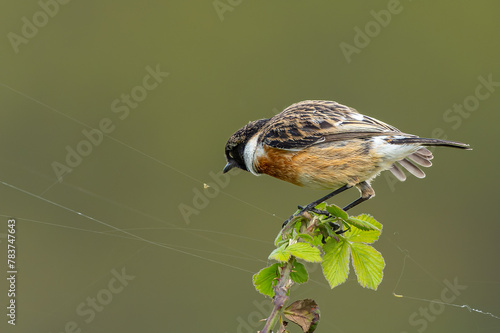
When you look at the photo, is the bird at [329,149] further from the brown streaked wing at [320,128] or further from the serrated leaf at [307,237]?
the serrated leaf at [307,237]

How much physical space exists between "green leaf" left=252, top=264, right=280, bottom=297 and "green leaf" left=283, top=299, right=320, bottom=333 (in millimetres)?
249

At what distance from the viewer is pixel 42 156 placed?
9281mm

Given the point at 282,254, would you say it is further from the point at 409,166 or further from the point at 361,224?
the point at 409,166

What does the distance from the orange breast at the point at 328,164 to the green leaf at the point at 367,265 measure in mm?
1815

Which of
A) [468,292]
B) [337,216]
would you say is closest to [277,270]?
[337,216]

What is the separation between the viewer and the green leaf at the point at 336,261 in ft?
8.89

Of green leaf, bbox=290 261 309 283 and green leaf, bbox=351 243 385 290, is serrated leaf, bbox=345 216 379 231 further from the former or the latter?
green leaf, bbox=290 261 309 283

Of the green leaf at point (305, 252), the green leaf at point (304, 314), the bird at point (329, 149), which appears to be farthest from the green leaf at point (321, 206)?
the bird at point (329, 149)

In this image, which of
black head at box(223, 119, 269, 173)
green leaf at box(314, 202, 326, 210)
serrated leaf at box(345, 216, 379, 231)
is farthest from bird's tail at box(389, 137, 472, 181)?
serrated leaf at box(345, 216, 379, 231)

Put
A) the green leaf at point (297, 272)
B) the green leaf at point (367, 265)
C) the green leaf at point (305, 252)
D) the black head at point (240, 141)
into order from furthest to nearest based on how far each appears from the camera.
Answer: the black head at point (240, 141) → the green leaf at point (367, 265) → the green leaf at point (297, 272) → the green leaf at point (305, 252)

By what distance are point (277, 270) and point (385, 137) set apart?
2.20 meters

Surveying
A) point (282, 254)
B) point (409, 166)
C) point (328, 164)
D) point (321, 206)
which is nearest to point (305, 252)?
point (282, 254)

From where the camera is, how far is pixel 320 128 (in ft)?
15.5

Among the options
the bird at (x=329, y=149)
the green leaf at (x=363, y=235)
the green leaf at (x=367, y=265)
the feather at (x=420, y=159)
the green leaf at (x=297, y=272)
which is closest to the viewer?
Answer: the green leaf at (x=297, y=272)
